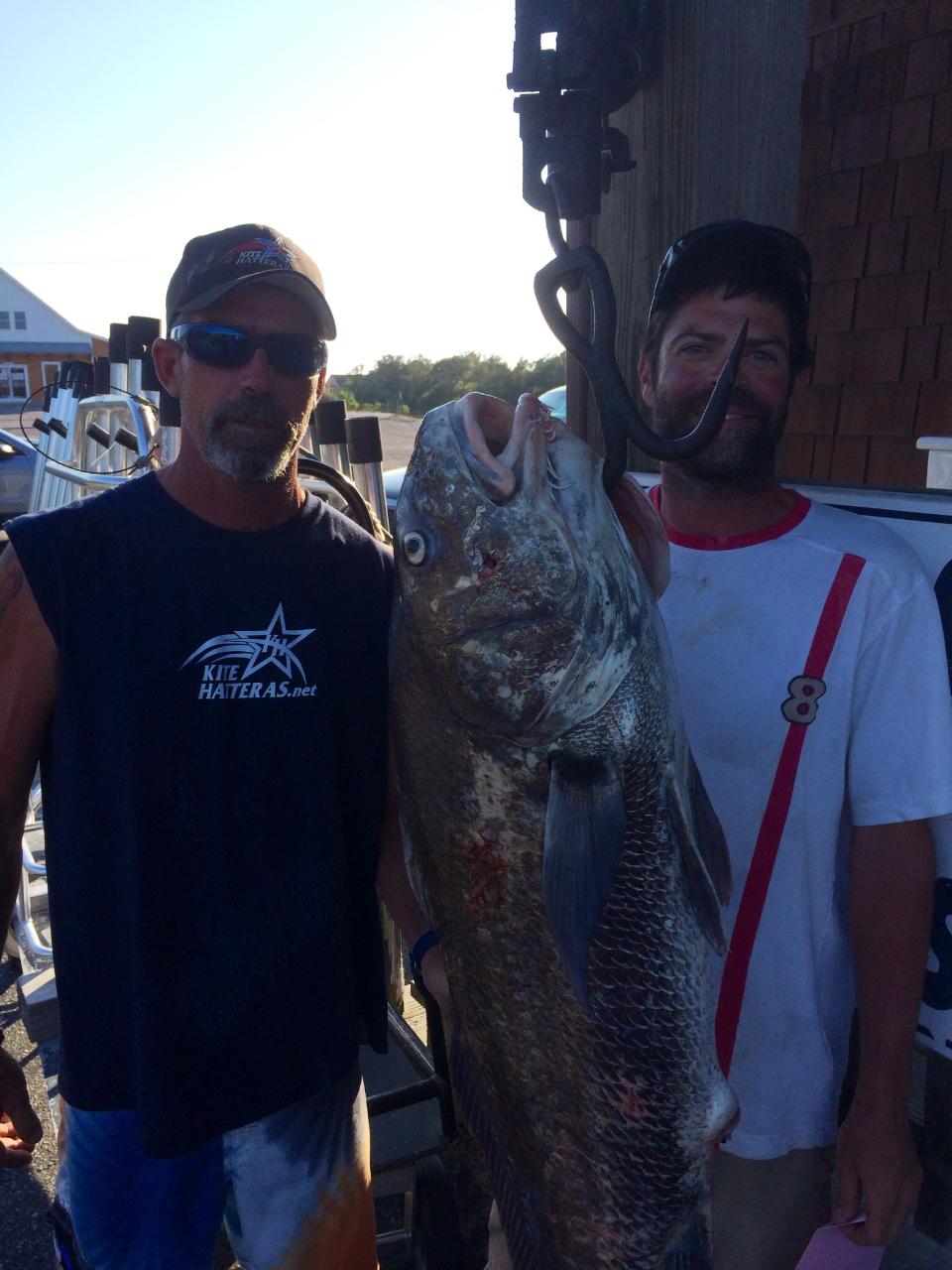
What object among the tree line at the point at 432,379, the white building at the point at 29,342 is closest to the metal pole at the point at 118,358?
the white building at the point at 29,342

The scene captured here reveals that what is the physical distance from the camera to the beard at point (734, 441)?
1844mm

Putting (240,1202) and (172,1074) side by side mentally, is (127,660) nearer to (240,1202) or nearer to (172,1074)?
(172,1074)

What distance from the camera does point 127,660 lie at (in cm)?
190

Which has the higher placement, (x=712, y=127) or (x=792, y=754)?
(x=712, y=127)

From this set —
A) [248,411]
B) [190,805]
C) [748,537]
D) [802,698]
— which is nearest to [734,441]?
[748,537]

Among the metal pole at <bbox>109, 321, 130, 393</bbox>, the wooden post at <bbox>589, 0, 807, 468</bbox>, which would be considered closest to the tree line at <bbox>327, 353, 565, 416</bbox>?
the metal pole at <bbox>109, 321, 130, 393</bbox>

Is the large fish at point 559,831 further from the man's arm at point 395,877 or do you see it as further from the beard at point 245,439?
the beard at point 245,439

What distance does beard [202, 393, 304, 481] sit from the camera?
197 cm

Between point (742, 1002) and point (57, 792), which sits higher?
point (57, 792)

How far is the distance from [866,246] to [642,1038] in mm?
4203

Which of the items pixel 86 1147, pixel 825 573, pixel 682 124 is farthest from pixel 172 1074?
pixel 682 124

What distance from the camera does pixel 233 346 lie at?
201 cm

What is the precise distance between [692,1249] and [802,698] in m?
0.98

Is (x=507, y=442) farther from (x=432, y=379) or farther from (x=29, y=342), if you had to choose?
(x=432, y=379)
